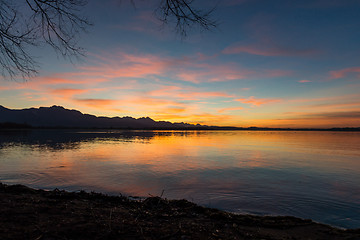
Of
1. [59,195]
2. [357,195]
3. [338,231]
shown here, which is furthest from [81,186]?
[357,195]

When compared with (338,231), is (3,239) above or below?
above

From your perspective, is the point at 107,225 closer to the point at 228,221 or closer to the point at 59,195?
the point at 228,221

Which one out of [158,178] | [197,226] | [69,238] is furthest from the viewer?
[158,178]

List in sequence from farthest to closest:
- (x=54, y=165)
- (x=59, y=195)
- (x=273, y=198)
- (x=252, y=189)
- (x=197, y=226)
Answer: (x=54, y=165) < (x=252, y=189) < (x=273, y=198) < (x=59, y=195) < (x=197, y=226)

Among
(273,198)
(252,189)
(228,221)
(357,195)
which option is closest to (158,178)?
(252,189)

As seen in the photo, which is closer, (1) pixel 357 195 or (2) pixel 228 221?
(2) pixel 228 221

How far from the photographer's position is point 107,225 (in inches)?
209

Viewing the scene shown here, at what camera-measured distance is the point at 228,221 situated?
652 cm

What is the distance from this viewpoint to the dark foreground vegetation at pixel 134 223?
16.0ft

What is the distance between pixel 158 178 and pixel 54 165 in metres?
10.3

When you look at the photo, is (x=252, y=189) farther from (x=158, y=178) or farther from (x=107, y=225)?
(x=107, y=225)

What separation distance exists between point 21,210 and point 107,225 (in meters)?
2.95

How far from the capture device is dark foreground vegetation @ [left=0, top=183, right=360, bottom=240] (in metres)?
4.87

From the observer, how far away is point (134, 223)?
18.5 feet
